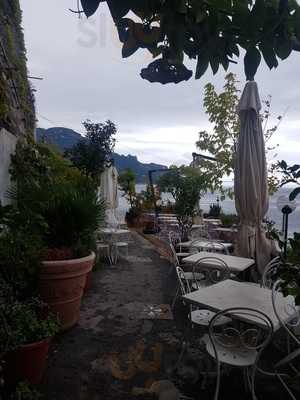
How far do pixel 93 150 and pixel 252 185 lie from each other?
16.5 feet

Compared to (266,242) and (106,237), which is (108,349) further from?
(106,237)

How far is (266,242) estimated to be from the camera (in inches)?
162

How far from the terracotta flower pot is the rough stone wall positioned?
1913mm

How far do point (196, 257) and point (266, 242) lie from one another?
0.96m

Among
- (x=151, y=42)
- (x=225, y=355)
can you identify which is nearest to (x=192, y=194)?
(x=225, y=355)

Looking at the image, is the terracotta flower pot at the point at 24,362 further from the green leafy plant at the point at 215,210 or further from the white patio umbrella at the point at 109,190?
the green leafy plant at the point at 215,210

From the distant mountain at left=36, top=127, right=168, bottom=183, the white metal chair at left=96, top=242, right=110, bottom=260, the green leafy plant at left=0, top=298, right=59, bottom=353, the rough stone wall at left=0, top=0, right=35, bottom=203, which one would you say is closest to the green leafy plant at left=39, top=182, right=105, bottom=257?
the rough stone wall at left=0, top=0, right=35, bottom=203

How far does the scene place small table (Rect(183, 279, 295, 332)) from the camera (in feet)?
7.35

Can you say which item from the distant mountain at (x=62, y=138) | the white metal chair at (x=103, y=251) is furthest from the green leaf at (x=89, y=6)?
the distant mountain at (x=62, y=138)

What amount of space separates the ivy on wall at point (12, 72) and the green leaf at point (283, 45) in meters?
3.32

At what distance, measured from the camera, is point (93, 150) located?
320 inches

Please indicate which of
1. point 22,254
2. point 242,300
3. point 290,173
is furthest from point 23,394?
point 290,173

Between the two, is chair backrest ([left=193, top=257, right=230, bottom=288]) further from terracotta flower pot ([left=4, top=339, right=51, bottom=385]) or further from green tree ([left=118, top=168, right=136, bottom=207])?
green tree ([left=118, top=168, right=136, bottom=207])

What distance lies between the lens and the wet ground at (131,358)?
2.38 m
